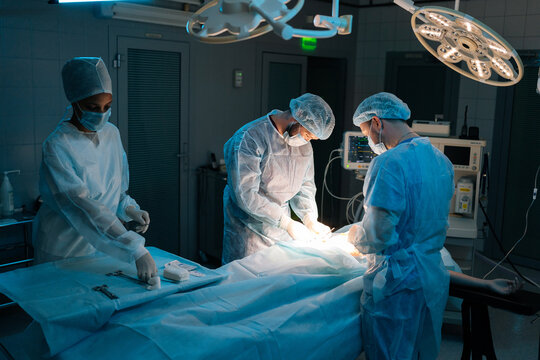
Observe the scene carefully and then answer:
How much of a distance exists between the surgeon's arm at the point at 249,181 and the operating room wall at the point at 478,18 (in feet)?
10.7

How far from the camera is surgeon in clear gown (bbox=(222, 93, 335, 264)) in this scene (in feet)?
9.53

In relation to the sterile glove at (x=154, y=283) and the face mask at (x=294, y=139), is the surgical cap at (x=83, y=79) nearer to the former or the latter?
the sterile glove at (x=154, y=283)

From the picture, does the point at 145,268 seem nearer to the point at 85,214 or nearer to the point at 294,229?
the point at 85,214

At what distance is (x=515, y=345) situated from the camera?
3.62 m

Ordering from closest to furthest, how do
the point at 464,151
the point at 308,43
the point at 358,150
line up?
the point at 464,151 → the point at 358,150 → the point at 308,43

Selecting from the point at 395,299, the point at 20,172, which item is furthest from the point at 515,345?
the point at 20,172

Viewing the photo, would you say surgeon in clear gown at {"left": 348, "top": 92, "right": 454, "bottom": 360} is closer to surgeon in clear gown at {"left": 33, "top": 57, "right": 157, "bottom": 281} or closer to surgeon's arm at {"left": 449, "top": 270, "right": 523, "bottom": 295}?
surgeon's arm at {"left": 449, "top": 270, "right": 523, "bottom": 295}

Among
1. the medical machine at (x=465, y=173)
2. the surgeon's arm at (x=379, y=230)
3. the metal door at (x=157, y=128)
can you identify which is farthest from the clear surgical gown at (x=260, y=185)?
the metal door at (x=157, y=128)

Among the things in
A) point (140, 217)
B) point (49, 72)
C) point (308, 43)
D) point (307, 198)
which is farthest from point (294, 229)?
point (308, 43)

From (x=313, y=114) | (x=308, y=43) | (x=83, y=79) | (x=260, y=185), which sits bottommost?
(x=260, y=185)

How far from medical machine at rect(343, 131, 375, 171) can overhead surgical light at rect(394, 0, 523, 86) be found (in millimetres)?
1411

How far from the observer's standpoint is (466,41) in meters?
2.19

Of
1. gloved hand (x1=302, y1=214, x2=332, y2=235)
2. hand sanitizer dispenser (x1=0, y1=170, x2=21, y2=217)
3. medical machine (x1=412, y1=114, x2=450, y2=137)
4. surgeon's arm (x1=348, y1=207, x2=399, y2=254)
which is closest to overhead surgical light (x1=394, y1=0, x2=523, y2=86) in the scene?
surgeon's arm (x1=348, y1=207, x2=399, y2=254)

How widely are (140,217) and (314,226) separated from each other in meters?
1.06
